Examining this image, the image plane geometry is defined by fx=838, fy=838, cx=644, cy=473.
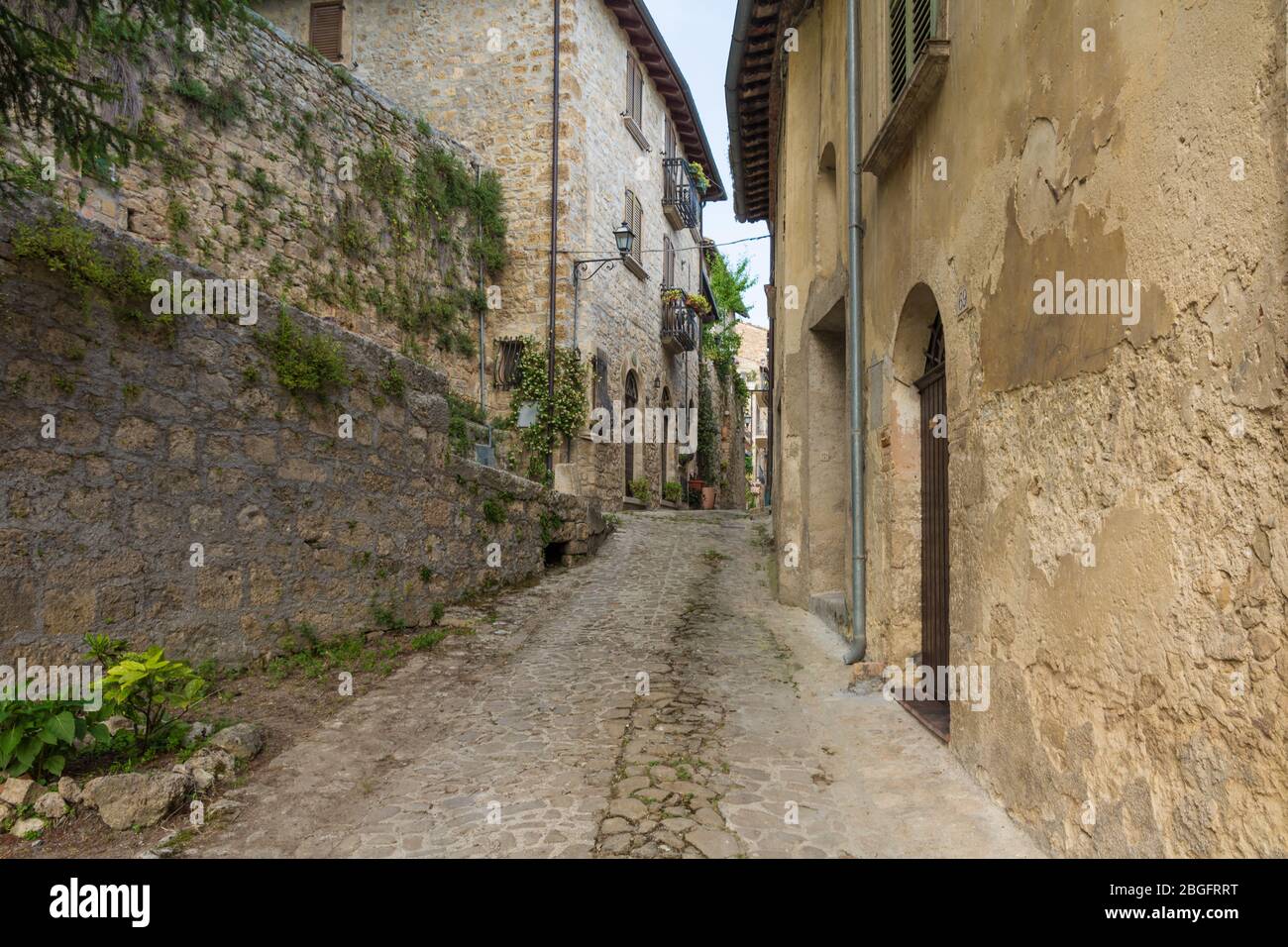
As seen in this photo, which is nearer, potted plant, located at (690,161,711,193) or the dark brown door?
the dark brown door

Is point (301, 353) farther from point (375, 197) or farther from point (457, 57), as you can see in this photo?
point (457, 57)

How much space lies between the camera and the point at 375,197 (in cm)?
1156

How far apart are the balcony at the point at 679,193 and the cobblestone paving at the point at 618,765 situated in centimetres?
1544

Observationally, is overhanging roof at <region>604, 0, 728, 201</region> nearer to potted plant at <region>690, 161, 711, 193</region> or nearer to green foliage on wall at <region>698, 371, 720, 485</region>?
potted plant at <region>690, 161, 711, 193</region>

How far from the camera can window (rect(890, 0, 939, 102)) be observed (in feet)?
14.0

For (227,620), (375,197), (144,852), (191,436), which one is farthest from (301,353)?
(375,197)

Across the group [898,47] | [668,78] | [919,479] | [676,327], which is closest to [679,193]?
[668,78]

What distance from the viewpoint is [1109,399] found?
2.39 meters

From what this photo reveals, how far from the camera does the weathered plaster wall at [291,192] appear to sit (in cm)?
871

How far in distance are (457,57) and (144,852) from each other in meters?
14.8

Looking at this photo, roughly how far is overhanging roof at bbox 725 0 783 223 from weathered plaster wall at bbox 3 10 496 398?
470 cm

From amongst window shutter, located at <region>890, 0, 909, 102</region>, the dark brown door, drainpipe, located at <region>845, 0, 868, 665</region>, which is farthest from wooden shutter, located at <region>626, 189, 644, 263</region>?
the dark brown door

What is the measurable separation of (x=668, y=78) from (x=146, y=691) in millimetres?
18402

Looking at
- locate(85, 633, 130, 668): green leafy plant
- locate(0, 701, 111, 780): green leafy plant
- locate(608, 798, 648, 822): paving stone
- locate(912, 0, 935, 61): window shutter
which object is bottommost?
locate(608, 798, 648, 822): paving stone
